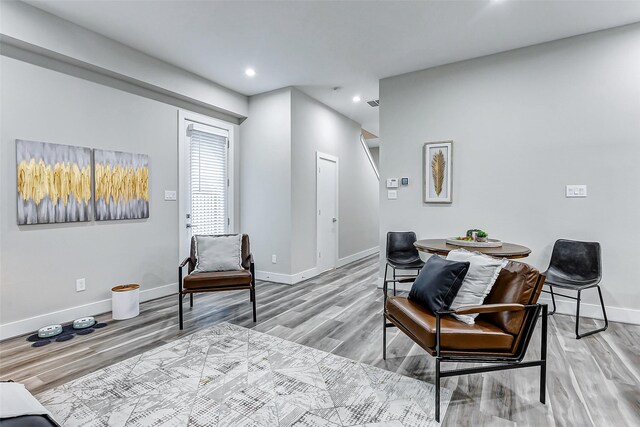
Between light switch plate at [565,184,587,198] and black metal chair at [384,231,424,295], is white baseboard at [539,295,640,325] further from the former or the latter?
black metal chair at [384,231,424,295]

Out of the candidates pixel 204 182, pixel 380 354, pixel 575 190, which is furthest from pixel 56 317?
pixel 575 190

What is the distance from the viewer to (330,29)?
315 centimetres

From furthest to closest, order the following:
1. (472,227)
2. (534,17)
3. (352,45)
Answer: (472,227) → (352,45) → (534,17)

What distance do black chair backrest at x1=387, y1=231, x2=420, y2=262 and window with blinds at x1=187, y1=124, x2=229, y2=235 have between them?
2.58 metres

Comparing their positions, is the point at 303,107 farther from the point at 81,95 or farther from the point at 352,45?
the point at 81,95

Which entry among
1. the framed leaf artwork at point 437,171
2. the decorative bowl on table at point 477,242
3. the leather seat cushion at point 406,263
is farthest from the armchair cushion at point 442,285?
the framed leaf artwork at point 437,171

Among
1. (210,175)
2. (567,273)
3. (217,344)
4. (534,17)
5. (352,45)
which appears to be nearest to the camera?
(217,344)

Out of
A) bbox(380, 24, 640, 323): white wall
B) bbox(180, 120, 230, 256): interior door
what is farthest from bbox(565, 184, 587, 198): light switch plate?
bbox(180, 120, 230, 256): interior door

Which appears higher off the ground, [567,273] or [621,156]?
[621,156]

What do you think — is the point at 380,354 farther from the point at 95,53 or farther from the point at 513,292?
the point at 95,53

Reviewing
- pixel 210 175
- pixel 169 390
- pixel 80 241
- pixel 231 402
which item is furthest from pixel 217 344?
pixel 210 175

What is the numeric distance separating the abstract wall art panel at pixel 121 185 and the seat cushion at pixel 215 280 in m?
1.23

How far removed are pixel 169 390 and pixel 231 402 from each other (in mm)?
450

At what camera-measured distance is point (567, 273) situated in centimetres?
316
